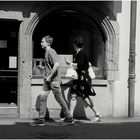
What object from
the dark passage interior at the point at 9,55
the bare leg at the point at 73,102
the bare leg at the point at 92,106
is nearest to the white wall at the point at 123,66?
the bare leg at the point at 92,106

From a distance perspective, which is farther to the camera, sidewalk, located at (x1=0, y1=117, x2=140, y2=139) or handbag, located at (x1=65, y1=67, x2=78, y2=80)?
handbag, located at (x1=65, y1=67, x2=78, y2=80)

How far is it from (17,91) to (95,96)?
185cm

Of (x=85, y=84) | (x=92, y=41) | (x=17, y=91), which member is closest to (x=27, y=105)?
(x=17, y=91)

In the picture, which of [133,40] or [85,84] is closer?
[85,84]

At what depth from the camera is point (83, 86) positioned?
9531mm

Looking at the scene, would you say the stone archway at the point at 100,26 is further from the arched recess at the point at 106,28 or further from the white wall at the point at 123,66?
the white wall at the point at 123,66

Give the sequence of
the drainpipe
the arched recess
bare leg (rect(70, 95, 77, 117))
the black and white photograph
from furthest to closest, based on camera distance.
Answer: the drainpipe → the arched recess → the black and white photograph → bare leg (rect(70, 95, 77, 117))

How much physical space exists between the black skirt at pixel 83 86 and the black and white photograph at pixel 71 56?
136 mm

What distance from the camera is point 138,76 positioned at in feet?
34.5

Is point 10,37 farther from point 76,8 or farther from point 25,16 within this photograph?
point 76,8

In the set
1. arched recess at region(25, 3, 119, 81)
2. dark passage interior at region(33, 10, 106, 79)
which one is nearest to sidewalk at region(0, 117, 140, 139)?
arched recess at region(25, 3, 119, 81)

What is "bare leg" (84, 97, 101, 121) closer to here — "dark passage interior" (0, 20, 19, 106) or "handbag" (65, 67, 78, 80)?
"handbag" (65, 67, 78, 80)

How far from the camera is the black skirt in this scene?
374 inches

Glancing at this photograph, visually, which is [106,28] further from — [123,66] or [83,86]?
[83,86]
